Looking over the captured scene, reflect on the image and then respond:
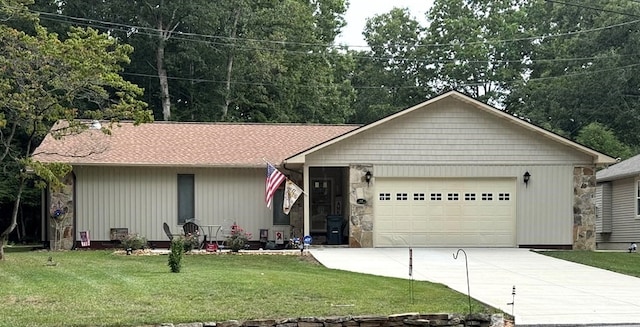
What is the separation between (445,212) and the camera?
18438 mm

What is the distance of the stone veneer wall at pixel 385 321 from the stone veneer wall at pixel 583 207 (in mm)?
11749

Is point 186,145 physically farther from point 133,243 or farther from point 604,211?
point 604,211

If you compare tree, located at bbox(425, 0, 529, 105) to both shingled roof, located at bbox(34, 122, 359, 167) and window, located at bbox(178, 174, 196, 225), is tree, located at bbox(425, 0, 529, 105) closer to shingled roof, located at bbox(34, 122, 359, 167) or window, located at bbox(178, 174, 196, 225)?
shingled roof, located at bbox(34, 122, 359, 167)

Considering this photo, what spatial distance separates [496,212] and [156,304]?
12745 millimetres

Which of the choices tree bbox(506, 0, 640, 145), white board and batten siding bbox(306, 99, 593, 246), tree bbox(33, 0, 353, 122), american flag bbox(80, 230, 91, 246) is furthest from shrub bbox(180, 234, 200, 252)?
tree bbox(506, 0, 640, 145)

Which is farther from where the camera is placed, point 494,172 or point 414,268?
point 494,172

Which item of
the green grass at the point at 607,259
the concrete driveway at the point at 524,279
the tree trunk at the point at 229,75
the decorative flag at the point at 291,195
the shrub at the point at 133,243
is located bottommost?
the green grass at the point at 607,259

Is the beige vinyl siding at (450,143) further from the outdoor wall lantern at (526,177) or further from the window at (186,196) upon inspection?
the window at (186,196)

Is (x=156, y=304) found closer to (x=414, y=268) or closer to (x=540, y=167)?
(x=414, y=268)

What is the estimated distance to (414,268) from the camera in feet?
43.2

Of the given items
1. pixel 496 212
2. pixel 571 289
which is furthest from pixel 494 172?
pixel 571 289

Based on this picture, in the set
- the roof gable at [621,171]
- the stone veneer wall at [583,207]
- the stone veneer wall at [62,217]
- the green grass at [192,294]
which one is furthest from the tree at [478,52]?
the green grass at [192,294]

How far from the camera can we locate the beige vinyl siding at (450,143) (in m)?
18.2

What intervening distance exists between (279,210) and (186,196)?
2.79 m
